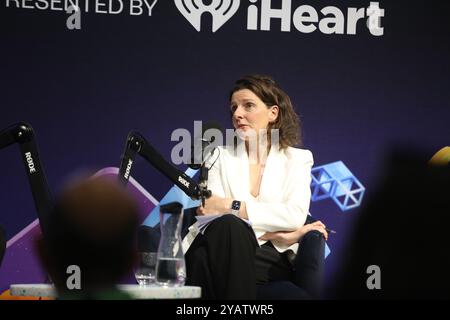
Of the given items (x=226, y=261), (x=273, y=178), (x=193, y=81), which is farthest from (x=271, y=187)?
(x=193, y=81)

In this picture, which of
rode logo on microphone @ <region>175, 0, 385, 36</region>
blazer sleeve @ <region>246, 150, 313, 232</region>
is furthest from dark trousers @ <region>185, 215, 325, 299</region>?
rode logo on microphone @ <region>175, 0, 385, 36</region>

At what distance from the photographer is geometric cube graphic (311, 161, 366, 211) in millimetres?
4113

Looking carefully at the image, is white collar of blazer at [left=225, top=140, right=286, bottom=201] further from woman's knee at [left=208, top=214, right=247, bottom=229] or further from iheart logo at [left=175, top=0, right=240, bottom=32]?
iheart logo at [left=175, top=0, right=240, bottom=32]

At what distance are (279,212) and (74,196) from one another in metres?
1.98

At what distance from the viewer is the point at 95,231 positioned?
4.14ft

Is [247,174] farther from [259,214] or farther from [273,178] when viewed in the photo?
[259,214]

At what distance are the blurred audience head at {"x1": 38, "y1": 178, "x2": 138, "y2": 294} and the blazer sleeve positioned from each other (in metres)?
1.84

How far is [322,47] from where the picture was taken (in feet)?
13.5

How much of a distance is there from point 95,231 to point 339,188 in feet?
9.79

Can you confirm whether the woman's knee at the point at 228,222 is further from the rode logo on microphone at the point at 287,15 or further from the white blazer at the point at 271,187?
the rode logo on microphone at the point at 287,15

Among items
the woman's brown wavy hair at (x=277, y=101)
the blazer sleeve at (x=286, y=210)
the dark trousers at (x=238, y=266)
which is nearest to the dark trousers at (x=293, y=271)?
the dark trousers at (x=238, y=266)

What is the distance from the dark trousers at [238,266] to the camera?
2617 mm

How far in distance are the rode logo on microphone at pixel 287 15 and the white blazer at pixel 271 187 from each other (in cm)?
89
